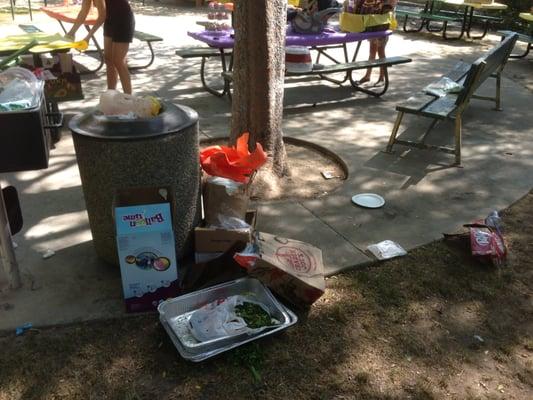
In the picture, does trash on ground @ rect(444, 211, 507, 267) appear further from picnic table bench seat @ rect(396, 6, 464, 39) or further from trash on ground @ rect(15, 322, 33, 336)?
picnic table bench seat @ rect(396, 6, 464, 39)

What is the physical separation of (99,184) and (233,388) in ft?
4.21

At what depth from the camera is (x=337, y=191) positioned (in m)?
4.15

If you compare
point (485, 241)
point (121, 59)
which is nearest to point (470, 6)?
point (121, 59)

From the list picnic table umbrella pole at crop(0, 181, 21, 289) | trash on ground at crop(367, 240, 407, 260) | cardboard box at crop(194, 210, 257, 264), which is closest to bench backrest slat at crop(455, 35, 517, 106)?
trash on ground at crop(367, 240, 407, 260)

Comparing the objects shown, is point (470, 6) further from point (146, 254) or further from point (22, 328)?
point (22, 328)

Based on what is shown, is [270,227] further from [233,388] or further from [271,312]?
[233,388]

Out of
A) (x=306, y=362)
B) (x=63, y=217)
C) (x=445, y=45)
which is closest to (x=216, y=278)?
(x=306, y=362)

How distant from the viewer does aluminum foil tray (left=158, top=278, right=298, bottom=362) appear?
238 centimetres

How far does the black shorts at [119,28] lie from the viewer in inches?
208

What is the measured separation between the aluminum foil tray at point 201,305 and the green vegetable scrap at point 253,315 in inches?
1.8

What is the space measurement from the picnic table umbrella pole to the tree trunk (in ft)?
6.51

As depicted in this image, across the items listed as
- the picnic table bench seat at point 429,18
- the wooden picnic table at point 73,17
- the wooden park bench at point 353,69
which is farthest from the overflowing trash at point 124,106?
the picnic table bench seat at point 429,18

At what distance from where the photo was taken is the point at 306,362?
2434 mm

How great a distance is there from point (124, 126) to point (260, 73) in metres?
1.54
